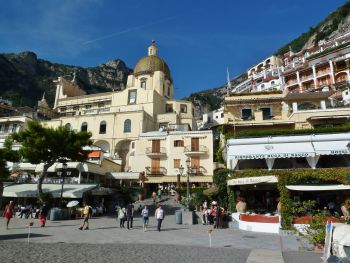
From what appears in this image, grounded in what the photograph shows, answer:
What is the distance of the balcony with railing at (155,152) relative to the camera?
40938 millimetres

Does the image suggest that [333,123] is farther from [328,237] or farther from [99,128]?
[99,128]

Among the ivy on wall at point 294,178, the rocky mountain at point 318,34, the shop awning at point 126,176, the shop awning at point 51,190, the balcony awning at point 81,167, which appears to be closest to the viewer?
the ivy on wall at point 294,178

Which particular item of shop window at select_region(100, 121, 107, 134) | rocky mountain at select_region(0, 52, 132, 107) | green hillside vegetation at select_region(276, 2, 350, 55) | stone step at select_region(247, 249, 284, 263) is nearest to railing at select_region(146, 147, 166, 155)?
shop window at select_region(100, 121, 107, 134)

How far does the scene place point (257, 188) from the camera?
89.0ft

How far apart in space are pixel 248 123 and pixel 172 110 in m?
28.8

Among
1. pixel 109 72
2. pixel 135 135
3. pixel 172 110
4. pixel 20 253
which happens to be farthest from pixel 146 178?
pixel 109 72

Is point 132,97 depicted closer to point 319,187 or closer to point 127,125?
point 127,125

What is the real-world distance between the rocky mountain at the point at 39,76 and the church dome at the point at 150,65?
45.0 meters

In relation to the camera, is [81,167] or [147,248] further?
[81,167]

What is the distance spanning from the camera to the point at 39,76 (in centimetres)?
12288

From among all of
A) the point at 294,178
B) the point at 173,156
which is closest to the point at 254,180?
the point at 294,178

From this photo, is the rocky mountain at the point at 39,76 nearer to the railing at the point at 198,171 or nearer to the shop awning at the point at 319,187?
the railing at the point at 198,171

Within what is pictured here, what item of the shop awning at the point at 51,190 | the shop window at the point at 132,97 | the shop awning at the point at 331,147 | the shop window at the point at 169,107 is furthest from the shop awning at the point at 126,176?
the shop window at the point at 169,107

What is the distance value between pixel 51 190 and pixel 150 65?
36344 millimetres
